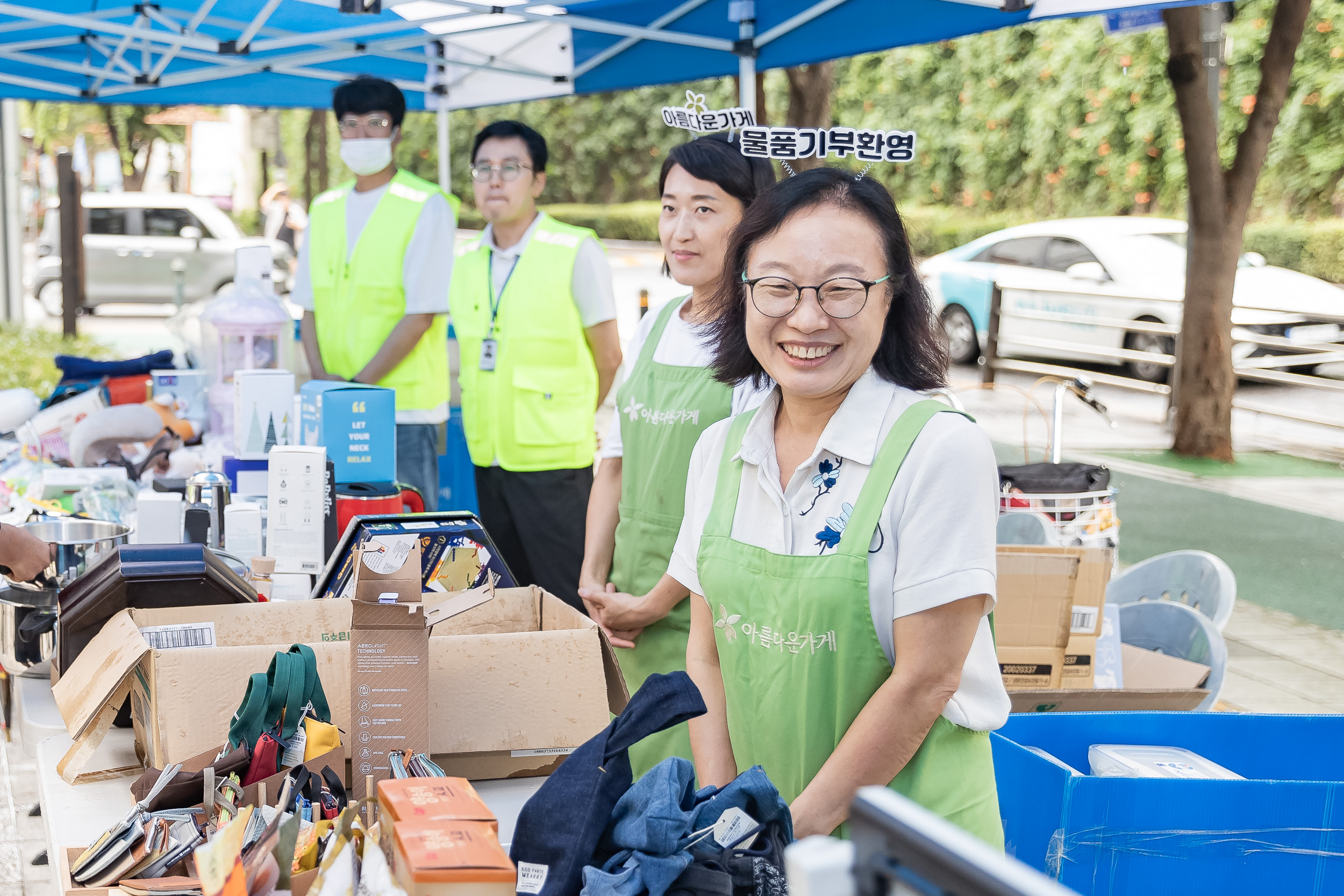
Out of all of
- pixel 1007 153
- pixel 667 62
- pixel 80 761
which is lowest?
pixel 80 761

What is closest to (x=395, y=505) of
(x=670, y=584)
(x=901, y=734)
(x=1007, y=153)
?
(x=670, y=584)

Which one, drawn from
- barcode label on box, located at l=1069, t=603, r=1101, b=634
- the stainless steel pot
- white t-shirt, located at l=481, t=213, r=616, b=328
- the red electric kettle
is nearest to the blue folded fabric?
white t-shirt, located at l=481, t=213, r=616, b=328

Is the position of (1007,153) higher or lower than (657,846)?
higher

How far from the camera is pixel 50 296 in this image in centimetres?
1770

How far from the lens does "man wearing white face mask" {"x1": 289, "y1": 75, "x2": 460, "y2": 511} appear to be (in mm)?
4480

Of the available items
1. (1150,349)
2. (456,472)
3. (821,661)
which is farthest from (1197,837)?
(1150,349)

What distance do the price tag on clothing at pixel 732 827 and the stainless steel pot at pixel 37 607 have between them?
160cm

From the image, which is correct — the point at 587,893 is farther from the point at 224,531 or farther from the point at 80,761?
the point at 224,531

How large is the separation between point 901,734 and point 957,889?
105 centimetres

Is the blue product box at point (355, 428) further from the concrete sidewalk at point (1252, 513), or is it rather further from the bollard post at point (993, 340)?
the bollard post at point (993, 340)

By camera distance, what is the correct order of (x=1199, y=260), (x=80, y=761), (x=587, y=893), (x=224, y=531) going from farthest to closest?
1. (x=1199, y=260)
2. (x=224, y=531)
3. (x=80, y=761)
4. (x=587, y=893)

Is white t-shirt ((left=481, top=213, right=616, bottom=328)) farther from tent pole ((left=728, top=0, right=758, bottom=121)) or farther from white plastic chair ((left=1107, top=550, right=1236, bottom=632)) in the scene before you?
white plastic chair ((left=1107, top=550, right=1236, bottom=632))

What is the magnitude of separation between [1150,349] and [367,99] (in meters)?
9.35

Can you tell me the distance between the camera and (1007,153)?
23.2 metres
